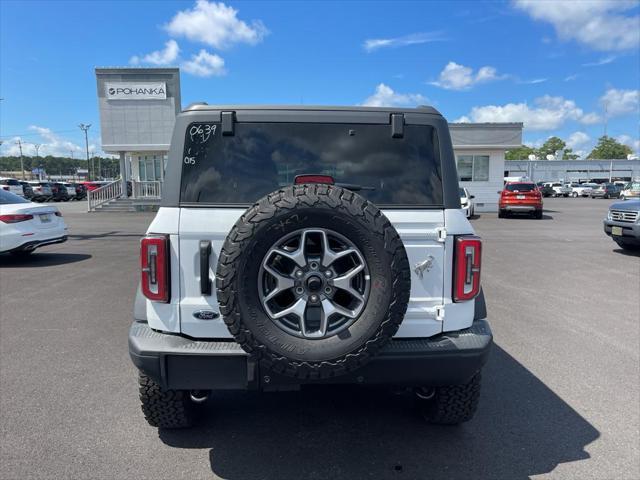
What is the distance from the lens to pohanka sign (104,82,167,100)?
28.2 metres

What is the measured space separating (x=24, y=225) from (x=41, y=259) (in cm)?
137

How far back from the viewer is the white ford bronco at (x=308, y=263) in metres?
2.47

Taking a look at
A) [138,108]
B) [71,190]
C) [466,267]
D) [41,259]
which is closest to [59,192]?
[71,190]

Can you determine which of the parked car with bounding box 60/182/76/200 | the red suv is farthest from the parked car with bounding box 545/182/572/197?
the parked car with bounding box 60/182/76/200

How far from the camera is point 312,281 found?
250 centimetres

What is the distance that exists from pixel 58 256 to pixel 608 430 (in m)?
11.3

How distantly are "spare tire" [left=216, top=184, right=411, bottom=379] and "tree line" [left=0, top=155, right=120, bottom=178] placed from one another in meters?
145

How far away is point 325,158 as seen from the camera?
3.00 meters

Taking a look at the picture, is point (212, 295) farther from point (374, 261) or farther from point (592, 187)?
point (592, 187)

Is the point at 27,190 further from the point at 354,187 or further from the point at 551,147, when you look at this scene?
the point at 551,147

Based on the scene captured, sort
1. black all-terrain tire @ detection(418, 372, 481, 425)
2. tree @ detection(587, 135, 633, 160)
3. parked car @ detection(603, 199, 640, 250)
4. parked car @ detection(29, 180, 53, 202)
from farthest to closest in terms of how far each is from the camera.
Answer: tree @ detection(587, 135, 633, 160) → parked car @ detection(29, 180, 53, 202) → parked car @ detection(603, 199, 640, 250) → black all-terrain tire @ detection(418, 372, 481, 425)

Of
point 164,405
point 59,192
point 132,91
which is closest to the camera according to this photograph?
point 164,405

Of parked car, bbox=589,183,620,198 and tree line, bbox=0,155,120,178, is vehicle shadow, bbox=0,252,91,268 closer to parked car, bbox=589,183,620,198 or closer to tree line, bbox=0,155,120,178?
parked car, bbox=589,183,620,198


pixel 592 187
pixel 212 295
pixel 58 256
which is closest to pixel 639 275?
pixel 212 295
